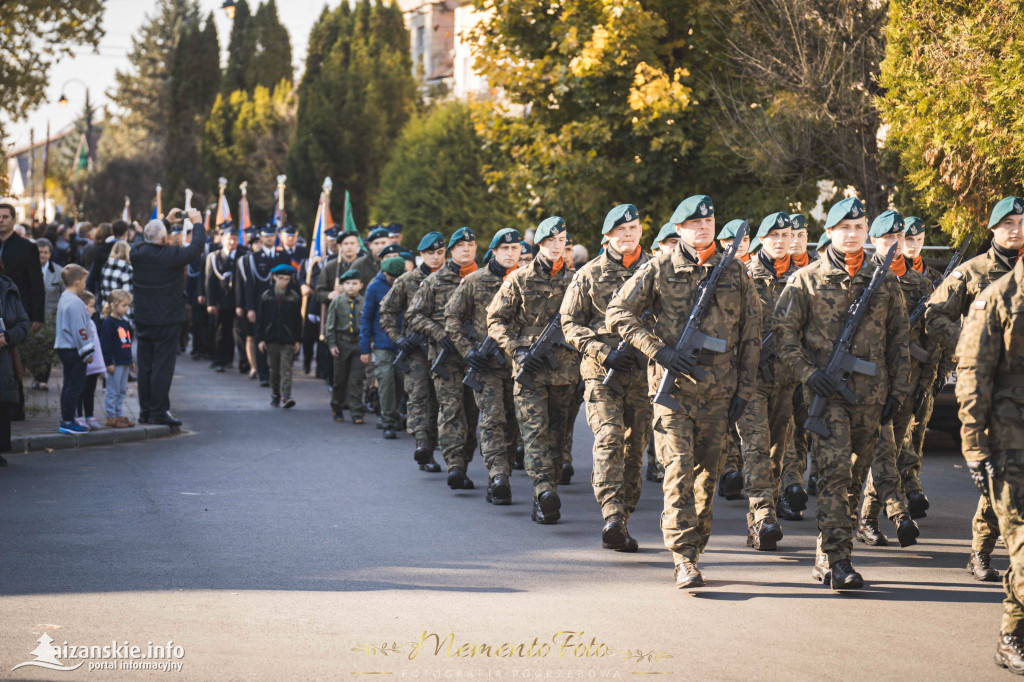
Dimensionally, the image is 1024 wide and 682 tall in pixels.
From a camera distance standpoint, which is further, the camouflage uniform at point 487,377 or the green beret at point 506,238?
the green beret at point 506,238

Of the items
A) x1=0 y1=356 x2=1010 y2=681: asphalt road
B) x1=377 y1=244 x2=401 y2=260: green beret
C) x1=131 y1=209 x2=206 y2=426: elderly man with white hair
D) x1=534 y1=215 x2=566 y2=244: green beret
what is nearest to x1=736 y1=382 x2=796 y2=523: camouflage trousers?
x1=0 y1=356 x2=1010 y2=681: asphalt road

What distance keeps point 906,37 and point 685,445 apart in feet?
27.6

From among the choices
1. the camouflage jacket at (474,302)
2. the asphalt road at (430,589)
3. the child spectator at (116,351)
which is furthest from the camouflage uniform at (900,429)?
the child spectator at (116,351)

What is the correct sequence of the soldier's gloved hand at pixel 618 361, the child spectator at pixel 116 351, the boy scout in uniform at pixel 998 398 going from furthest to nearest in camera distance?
the child spectator at pixel 116 351
the soldier's gloved hand at pixel 618 361
the boy scout in uniform at pixel 998 398

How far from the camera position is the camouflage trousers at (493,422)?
391 inches

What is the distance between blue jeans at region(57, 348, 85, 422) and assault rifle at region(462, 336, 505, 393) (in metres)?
4.61

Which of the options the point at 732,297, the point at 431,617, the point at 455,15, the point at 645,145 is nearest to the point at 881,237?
the point at 732,297

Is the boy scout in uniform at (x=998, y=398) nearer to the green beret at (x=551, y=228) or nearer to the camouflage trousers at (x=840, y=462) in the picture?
the camouflage trousers at (x=840, y=462)

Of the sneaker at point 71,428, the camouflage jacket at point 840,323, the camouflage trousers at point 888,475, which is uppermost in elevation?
the camouflage jacket at point 840,323

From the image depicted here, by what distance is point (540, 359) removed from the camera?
30.2 feet

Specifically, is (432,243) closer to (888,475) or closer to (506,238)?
(506,238)

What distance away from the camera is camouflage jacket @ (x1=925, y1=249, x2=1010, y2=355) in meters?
8.07

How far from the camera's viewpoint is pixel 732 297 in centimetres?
716

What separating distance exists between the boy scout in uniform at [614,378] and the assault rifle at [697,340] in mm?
962
